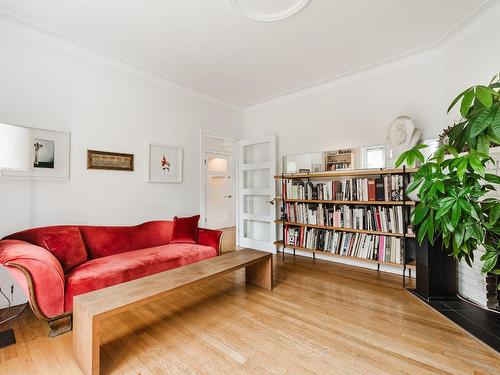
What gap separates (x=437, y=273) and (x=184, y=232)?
9.09 feet

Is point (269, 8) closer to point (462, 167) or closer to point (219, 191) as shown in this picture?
point (462, 167)

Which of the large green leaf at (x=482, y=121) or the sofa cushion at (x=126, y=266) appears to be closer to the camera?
the large green leaf at (x=482, y=121)

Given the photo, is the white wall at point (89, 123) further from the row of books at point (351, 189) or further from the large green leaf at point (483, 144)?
the large green leaf at point (483, 144)

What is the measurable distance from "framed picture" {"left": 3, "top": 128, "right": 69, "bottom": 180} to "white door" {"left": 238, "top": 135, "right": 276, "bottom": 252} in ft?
8.71

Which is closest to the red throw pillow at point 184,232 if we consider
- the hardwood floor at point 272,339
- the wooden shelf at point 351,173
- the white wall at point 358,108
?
the hardwood floor at point 272,339

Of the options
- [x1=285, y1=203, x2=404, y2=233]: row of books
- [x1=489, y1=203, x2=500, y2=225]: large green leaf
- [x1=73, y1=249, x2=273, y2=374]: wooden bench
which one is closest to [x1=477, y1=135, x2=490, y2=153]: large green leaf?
[x1=489, y1=203, x2=500, y2=225]: large green leaf

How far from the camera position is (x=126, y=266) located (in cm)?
223

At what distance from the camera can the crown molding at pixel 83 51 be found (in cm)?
229

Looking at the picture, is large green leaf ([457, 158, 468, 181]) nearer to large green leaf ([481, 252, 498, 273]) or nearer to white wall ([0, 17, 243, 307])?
large green leaf ([481, 252, 498, 273])

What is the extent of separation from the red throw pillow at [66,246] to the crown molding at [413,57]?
341 cm

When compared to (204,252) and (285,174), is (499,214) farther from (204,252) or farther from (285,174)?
(285,174)

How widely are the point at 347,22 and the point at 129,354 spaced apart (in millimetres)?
3278

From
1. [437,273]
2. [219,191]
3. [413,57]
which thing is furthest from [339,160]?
[219,191]

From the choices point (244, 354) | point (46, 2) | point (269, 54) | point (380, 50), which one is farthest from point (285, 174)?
point (46, 2)
